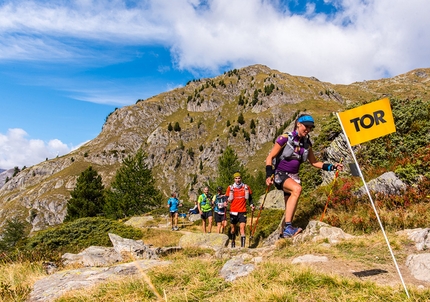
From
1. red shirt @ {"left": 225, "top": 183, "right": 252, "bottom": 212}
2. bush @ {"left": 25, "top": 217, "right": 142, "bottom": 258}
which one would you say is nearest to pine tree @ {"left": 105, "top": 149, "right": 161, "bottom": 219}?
bush @ {"left": 25, "top": 217, "right": 142, "bottom": 258}

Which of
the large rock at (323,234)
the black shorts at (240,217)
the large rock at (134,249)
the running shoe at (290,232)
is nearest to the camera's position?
the large rock at (323,234)

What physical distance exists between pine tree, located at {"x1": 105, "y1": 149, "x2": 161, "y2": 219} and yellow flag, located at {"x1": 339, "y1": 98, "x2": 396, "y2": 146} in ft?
130

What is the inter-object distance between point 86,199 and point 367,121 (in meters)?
43.9

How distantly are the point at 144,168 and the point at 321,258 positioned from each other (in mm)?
42714

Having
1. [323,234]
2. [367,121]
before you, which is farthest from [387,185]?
[367,121]

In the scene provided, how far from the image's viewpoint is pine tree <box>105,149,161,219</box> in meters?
40.4

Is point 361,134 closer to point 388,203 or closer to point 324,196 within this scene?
point 388,203

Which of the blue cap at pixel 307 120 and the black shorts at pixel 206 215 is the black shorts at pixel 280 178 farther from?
the black shorts at pixel 206 215

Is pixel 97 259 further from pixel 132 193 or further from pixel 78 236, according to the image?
pixel 132 193

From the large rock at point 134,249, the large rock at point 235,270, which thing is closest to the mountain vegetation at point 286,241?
the large rock at point 235,270

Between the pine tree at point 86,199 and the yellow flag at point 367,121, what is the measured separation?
4234cm

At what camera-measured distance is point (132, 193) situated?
4219 cm

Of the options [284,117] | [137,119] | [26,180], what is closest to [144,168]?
[284,117]

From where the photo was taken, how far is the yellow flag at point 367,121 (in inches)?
184
